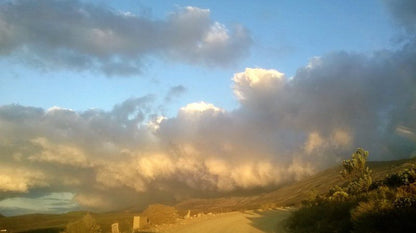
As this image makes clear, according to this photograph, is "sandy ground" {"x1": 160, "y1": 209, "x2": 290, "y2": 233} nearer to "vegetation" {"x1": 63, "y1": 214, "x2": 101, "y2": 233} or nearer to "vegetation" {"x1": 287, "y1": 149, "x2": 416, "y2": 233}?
"vegetation" {"x1": 287, "y1": 149, "x2": 416, "y2": 233}

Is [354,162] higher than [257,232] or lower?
higher

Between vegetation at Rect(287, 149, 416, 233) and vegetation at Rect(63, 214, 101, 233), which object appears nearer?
vegetation at Rect(287, 149, 416, 233)

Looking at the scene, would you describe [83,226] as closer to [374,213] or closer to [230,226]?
[230,226]

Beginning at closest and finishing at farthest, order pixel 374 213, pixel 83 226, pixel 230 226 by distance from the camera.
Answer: pixel 374 213
pixel 230 226
pixel 83 226

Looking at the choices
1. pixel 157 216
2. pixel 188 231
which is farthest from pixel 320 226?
pixel 157 216

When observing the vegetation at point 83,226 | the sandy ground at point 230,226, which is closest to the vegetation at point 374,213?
the sandy ground at point 230,226

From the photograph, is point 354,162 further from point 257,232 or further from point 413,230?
point 413,230

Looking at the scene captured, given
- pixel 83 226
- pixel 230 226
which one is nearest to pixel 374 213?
pixel 230 226

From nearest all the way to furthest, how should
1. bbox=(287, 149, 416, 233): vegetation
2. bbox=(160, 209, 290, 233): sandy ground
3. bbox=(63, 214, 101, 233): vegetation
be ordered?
bbox=(287, 149, 416, 233): vegetation < bbox=(160, 209, 290, 233): sandy ground < bbox=(63, 214, 101, 233): vegetation

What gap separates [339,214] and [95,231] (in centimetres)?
1758

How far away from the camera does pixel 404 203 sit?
46.7 feet

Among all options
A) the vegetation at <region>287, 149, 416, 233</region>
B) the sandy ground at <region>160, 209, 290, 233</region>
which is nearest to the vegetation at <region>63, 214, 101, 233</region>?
the sandy ground at <region>160, 209, 290, 233</region>

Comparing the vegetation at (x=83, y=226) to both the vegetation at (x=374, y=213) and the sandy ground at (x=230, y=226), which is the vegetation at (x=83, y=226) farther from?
the vegetation at (x=374, y=213)

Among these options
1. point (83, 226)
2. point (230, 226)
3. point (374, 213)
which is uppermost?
point (83, 226)
